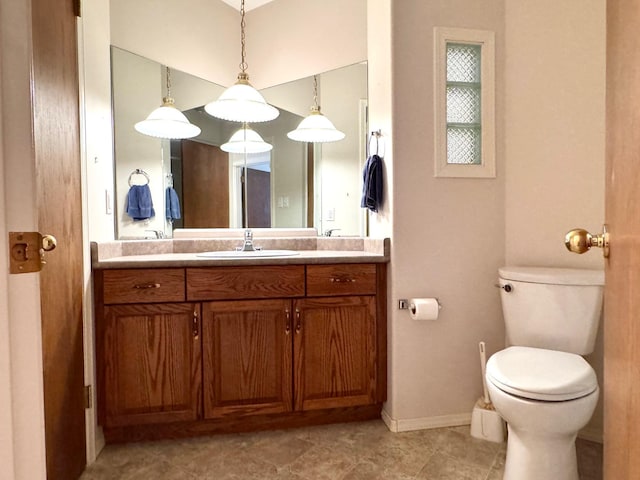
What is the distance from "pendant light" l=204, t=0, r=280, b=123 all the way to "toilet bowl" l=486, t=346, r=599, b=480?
1878 mm

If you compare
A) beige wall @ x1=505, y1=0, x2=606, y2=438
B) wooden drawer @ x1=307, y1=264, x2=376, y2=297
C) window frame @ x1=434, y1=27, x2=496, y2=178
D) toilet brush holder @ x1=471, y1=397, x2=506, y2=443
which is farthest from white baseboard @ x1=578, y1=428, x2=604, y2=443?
window frame @ x1=434, y1=27, x2=496, y2=178

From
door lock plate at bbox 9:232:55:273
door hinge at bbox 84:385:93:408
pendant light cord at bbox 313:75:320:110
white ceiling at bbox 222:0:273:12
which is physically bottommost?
door hinge at bbox 84:385:93:408

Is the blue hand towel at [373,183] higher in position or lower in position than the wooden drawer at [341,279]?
higher

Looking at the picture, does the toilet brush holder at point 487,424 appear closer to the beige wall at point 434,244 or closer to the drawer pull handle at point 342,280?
the beige wall at point 434,244

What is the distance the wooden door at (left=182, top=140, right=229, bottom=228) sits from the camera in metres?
2.28

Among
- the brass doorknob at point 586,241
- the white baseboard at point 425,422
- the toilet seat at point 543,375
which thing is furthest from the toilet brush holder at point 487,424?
the brass doorknob at point 586,241

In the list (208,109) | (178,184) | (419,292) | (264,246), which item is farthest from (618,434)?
(208,109)

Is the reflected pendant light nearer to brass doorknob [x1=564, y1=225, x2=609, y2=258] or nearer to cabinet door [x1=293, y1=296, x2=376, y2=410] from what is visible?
cabinet door [x1=293, y1=296, x2=376, y2=410]

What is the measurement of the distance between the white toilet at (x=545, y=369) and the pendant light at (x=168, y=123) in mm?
1956

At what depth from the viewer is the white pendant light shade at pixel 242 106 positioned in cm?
218

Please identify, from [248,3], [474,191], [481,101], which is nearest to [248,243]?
[474,191]

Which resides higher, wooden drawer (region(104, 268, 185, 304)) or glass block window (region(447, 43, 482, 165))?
glass block window (region(447, 43, 482, 165))

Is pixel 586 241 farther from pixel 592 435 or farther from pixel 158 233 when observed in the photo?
pixel 158 233

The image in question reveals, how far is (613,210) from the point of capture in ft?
2.27
